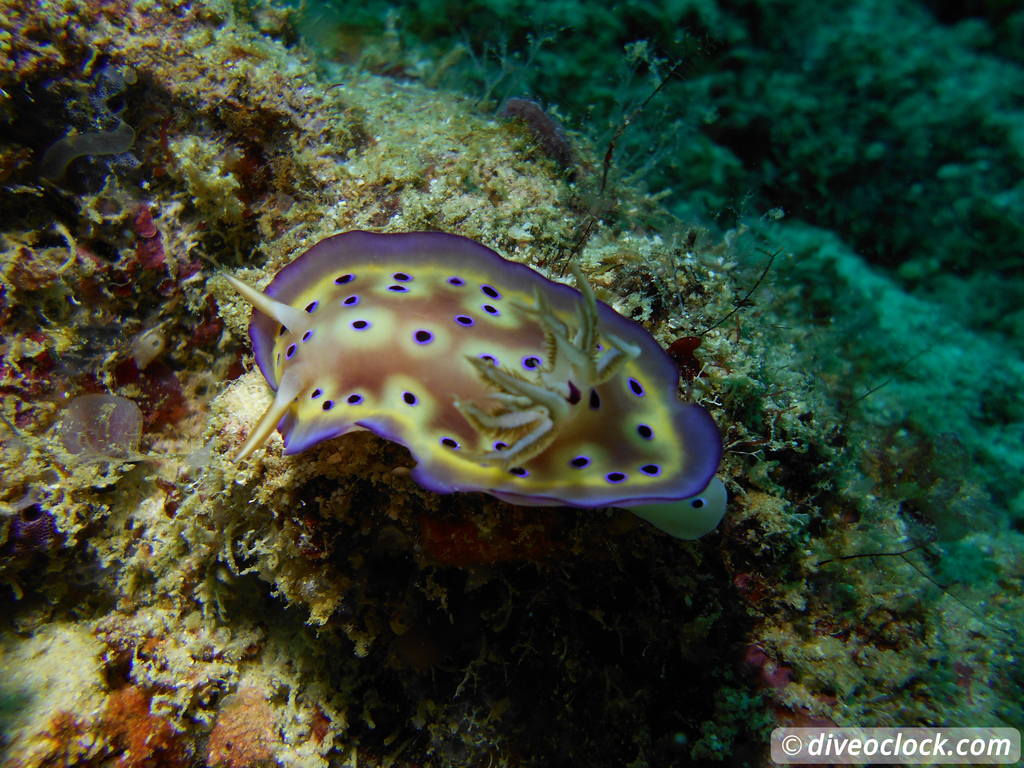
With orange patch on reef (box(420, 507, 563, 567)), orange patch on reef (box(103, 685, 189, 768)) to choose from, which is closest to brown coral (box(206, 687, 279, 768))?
orange patch on reef (box(103, 685, 189, 768))

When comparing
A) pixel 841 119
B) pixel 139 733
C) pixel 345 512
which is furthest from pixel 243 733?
pixel 841 119

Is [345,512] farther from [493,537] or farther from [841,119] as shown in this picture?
[841,119]

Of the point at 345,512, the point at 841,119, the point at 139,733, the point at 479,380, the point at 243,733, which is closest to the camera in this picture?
the point at 479,380

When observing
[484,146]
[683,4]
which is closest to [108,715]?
[484,146]

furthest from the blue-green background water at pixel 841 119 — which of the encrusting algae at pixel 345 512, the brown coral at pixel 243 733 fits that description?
the brown coral at pixel 243 733

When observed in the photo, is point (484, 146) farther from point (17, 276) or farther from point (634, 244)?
point (17, 276)

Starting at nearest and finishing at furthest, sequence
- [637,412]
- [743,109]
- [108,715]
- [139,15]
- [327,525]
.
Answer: [637,412], [327,525], [108,715], [139,15], [743,109]
